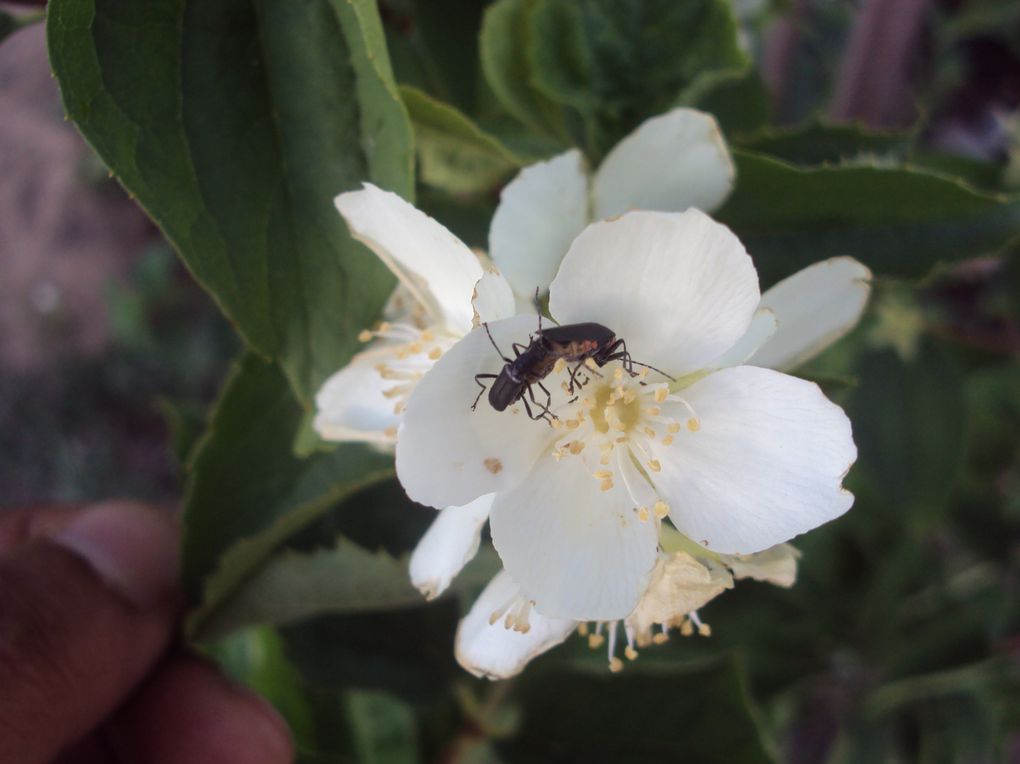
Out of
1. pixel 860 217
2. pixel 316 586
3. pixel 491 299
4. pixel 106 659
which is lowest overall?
pixel 106 659

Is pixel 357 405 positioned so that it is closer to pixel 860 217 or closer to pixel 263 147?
pixel 263 147

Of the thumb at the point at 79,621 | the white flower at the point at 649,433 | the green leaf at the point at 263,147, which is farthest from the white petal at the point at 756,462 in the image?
the thumb at the point at 79,621

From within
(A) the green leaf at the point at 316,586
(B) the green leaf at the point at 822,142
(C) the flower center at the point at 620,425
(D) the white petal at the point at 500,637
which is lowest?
(A) the green leaf at the point at 316,586

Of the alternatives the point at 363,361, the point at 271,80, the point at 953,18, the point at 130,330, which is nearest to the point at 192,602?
the point at 363,361

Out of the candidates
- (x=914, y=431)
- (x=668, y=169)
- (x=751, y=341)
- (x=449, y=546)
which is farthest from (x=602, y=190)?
(x=914, y=431)

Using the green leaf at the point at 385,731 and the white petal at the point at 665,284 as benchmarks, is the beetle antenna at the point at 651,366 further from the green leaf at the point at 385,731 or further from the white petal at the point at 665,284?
the green leaf at the point at 385,731

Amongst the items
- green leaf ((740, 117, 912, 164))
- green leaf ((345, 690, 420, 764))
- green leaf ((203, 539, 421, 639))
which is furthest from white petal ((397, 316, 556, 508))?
green leaf ((345, 690, 420, 764))

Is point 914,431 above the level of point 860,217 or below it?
below

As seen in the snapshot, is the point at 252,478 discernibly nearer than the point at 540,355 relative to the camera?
No
